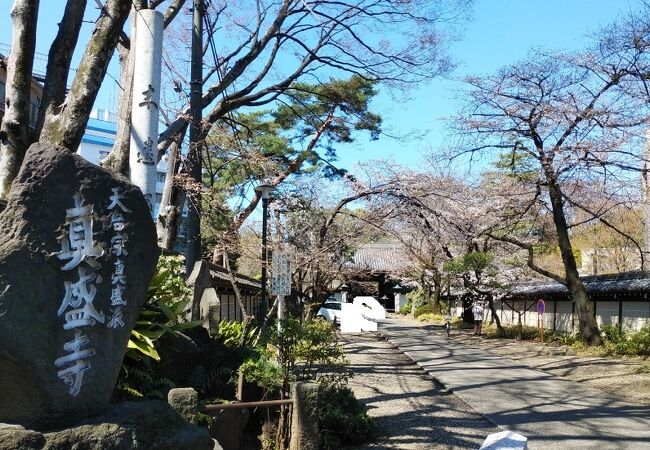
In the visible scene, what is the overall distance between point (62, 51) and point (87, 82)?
1.06m

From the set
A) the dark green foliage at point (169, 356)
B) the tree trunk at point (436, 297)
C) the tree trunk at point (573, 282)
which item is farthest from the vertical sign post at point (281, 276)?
the tree trunk at point (436, 297)

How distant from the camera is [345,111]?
15.4 metres

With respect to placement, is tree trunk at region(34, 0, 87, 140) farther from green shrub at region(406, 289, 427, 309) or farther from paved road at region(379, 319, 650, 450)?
green shrub at region(406, 289, 427, 309)

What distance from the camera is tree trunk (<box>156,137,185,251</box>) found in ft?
33.3

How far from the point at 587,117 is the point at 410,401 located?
1055 cm

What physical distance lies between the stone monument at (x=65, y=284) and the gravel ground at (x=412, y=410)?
497 cm

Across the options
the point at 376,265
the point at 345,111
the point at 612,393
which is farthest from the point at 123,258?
the point at 376,265

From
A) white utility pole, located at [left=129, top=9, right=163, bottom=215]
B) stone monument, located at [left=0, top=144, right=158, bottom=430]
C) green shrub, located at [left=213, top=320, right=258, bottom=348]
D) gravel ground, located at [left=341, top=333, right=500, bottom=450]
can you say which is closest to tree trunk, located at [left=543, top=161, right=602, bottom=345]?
gravel ground, located at [left=341, top=333, right=500, bottom=450]

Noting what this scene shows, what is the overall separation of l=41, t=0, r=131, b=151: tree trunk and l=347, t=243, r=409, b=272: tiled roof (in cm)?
3352

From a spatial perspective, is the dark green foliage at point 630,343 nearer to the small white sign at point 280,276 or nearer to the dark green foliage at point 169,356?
the small white sign at point 280,276

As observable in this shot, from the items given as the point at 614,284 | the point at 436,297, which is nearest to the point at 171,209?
the point at 614,284

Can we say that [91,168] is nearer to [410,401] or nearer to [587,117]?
[410,401]

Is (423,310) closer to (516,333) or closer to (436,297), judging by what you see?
(436,297)

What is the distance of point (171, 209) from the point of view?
408 inches
